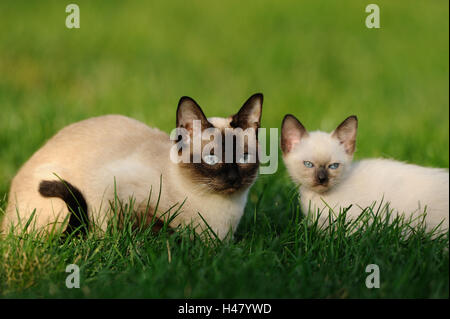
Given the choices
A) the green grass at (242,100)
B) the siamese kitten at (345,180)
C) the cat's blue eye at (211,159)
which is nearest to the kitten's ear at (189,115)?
the cat's blue eye at (211,159)

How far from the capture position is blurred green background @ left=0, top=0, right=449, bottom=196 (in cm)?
566

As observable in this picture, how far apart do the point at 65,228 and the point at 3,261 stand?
1.46ft

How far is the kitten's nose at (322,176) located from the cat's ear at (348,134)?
0.88ft

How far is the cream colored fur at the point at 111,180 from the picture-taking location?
3.04 m

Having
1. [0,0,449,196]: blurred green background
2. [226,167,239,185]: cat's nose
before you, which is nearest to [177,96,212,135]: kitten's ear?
[226,167,239,185]: cat's nose

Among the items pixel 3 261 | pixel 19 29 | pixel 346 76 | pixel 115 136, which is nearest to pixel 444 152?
pixel 346 76

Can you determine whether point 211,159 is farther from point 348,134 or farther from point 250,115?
point 348,134

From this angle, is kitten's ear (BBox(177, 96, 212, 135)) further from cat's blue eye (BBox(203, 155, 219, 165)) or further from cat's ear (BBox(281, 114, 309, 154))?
cat's ear (BBox(281, 114, 309, 154))

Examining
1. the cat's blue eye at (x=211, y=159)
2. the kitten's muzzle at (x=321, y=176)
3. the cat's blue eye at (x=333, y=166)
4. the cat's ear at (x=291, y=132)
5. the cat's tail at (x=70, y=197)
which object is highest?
the cat's ear at (x=291, y=132)

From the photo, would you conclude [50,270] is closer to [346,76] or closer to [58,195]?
[58,195]

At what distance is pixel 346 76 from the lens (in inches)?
305

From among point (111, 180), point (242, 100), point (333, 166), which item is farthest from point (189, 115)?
point (242, 100)

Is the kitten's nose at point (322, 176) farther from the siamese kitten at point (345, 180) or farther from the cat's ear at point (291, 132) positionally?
the cat's ear at point (291, 132)

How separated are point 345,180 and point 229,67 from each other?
4.56m
